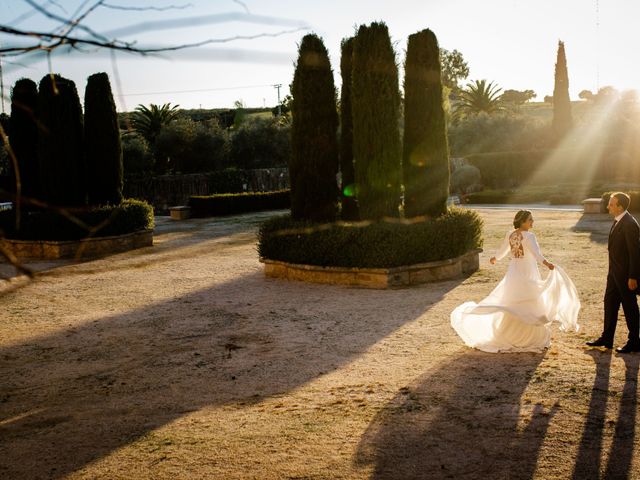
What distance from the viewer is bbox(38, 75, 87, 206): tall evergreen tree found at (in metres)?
19.8

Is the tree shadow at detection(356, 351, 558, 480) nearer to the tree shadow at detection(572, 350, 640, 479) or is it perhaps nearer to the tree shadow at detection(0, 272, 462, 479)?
the tree shadow at detection(572, 350, 640, 479)

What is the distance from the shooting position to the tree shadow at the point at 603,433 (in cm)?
486

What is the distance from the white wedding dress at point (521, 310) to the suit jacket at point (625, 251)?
0.66 metres

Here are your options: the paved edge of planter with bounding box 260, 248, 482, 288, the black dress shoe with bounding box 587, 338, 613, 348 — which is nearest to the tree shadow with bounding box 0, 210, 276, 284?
the paved edge of planter with bounding box 260, 248, 482, 288

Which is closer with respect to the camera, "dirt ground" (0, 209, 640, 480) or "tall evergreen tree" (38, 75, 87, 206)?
"dirt ground" (0, 209, 640, 480)

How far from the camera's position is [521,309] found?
809 centimetres

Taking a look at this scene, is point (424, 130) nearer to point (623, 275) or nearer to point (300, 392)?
point (623, 275)

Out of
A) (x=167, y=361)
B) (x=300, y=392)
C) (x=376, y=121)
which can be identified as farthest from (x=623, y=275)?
(x=376, y=121)

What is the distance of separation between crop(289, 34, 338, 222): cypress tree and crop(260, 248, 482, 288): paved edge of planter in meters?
1.70

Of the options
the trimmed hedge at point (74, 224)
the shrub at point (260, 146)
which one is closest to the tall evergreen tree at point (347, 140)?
the trimmed hedge at point (74, 224)

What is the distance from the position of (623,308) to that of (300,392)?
4.10 m

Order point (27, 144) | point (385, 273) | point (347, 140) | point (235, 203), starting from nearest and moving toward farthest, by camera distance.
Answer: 1. point (385, 273)
2. point (347, 140)
3. point (27, 144)
4. point (235, 203)

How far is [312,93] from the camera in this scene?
15023mm

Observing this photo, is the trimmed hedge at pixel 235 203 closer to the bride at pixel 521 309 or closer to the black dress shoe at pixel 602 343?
the bride at pixel 521 309
